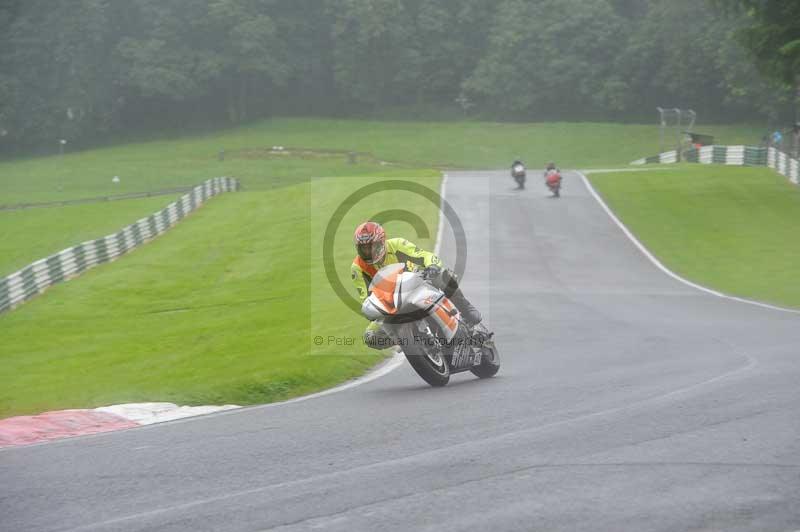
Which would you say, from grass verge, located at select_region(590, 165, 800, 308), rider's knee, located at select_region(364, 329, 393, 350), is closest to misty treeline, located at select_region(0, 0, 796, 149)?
grass verge, located at select_region(590, 165, 800, 308)

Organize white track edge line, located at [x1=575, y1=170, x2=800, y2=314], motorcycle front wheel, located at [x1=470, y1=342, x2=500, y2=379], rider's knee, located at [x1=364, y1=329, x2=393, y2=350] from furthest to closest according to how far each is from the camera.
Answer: white track edge line, located at [x1=575, y1=170, x2=800, y2=314] < motorcycle front wheel, located at [x1=470, y1=342, x2=500, y2=379] < rider's knee, located at [x1=364, y1=329, x2=393, y2=350]

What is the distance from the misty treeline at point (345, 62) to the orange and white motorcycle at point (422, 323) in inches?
3070

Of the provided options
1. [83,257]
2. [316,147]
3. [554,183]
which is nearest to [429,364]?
[83,257]

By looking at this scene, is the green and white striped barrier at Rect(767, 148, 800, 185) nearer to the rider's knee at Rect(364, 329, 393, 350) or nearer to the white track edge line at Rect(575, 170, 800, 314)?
the white track edge line at Rect(575, 170, 800, 314)

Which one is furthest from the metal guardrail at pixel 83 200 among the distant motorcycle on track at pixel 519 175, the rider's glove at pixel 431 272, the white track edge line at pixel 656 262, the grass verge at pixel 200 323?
the rider's glove at pixel 431 272

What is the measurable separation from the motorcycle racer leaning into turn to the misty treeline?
256ft

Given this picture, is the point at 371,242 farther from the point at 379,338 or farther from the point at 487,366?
the point at 487,366

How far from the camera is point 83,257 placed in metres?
34.1

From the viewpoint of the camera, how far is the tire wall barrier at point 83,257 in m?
27.6

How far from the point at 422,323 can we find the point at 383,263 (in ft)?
2.56

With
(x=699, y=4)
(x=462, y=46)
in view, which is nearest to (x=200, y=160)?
(x=462, y=46)

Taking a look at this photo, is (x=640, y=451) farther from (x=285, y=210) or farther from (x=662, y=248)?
(x=285, y=210)

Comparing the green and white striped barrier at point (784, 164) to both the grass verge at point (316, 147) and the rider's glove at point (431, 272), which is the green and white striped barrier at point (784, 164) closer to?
the grass verge at point (316, 147)

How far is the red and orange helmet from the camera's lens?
33.5 ft
